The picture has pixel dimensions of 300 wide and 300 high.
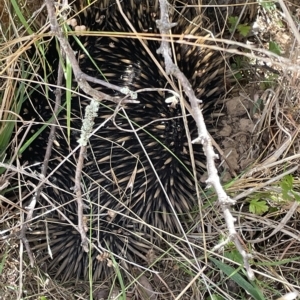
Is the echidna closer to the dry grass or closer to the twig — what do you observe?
the dry grass

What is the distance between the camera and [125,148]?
1.76 m

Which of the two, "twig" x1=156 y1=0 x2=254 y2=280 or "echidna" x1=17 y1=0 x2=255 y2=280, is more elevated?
"twig" x1=156 y1=0 x2=254 y2=280

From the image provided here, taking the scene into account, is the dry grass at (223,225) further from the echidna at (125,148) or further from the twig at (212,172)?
the twig at (212,172)

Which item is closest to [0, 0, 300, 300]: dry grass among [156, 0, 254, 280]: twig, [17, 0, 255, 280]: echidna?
[17, 0, 255, 280]: echidna

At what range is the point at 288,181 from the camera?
1.53 meters

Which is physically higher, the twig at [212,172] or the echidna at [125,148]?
the twig at [212,172]

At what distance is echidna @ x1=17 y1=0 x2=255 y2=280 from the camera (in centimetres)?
177

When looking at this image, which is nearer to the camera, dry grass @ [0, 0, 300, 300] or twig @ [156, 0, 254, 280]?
twig @ [156, 0, 254, 280]

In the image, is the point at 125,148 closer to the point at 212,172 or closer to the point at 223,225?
the point at 223,225

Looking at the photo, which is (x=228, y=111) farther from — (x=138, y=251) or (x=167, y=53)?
(x=167, y=53)

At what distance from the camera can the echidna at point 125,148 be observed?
5.79 ft

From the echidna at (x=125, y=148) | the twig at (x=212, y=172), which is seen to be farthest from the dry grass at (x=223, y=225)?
the twig at (x=212, y=172)

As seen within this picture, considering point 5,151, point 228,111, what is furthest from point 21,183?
point 228,111

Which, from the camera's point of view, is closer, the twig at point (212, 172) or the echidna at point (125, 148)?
the twig at point (212, 172)
